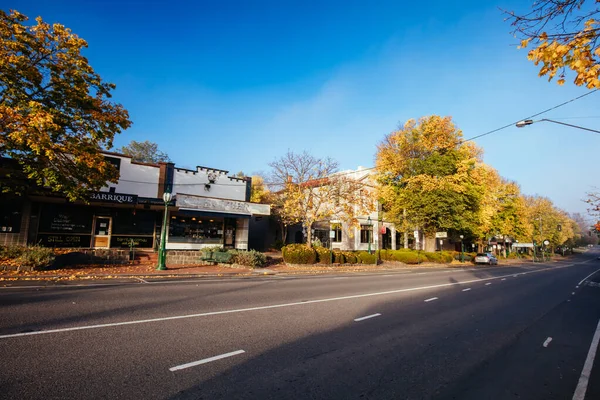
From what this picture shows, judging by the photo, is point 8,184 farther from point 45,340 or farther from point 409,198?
point 409,198

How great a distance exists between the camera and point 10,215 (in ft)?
59.6

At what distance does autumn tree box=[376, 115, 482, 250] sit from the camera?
104 ft

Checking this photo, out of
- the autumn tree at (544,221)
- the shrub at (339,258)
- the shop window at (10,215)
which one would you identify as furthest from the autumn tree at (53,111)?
the autumn tree at (544,221)

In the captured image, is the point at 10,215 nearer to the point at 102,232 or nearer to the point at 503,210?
the point at 102,232

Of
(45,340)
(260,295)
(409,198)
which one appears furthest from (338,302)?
(409,198)

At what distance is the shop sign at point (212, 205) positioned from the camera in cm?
2146

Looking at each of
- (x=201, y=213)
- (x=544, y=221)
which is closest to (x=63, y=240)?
(x=201, y=213)

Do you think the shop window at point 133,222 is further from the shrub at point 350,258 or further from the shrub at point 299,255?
the shrub at point 350,258

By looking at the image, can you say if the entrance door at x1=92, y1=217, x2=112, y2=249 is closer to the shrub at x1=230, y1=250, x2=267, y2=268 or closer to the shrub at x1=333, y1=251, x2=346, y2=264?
the shrub at x1=230, y1=250, x2=267, y2=268

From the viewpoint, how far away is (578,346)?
6.33 meters

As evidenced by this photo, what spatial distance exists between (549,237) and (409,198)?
175 ft

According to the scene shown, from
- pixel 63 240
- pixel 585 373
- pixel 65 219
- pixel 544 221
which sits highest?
pixel 544 221

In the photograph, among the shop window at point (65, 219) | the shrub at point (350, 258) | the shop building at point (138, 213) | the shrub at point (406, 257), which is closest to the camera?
the shop building at point (138, 213)

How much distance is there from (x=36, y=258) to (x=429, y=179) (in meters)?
31.2
